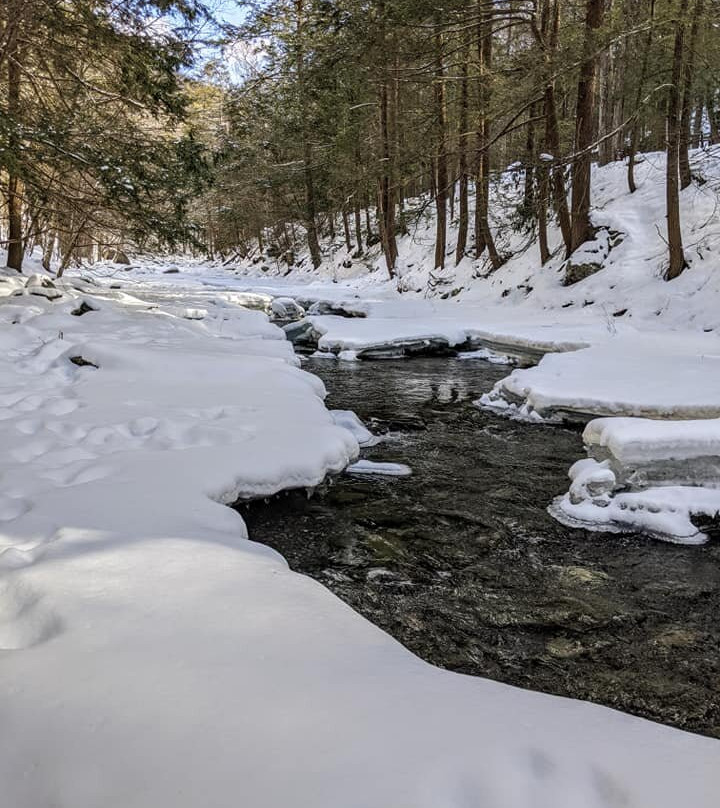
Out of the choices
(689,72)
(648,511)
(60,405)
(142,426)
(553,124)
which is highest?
(689,72)

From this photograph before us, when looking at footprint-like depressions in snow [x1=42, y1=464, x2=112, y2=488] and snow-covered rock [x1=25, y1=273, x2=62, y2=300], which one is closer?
footprint-like depressions in snow [x1=42, y1=464, x2=112, y2=488]

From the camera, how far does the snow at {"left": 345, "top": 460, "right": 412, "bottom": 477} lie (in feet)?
15.4

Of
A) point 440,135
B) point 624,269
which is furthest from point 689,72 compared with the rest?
point 440,135

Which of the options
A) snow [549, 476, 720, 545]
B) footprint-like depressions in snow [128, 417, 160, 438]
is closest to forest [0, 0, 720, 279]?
footprint-like depressions in snow [128, 417, 160, 438]

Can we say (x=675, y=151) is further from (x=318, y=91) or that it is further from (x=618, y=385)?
(x=318, y=91)

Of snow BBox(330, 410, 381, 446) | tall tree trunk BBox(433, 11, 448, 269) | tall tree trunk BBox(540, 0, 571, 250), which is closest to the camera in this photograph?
snow BBox(330, 410, 381, 446)

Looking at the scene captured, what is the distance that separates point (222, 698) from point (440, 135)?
12.5 metres

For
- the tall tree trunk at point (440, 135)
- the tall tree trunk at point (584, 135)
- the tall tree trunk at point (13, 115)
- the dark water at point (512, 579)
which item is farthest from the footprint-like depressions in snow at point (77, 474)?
the tall tree trunk at point (584, 135)

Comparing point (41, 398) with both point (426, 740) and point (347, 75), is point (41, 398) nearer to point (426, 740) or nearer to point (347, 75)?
point (426, 740)

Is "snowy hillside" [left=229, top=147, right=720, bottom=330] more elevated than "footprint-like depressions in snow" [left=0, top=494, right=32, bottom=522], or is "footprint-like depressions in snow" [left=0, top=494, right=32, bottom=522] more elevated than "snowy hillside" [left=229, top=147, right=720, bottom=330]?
"snowy hillside" [left=229, top=147, right=720, bottom=330]

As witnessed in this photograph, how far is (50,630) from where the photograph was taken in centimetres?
183

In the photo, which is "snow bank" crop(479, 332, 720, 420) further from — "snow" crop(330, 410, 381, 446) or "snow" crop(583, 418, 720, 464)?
"snow" crop(330, 410, 381, 446)

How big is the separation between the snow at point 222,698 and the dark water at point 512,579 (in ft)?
2.27

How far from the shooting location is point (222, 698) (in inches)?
59.2
